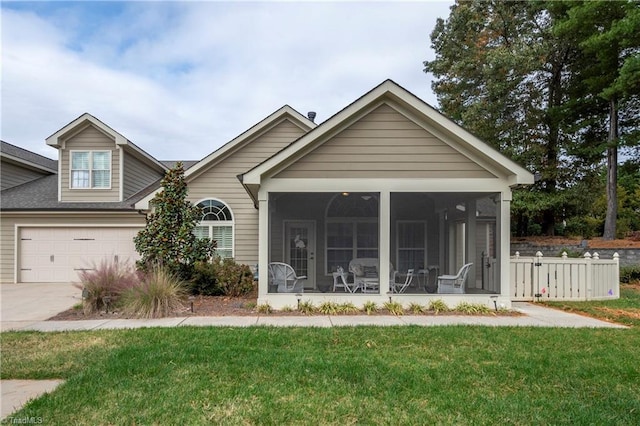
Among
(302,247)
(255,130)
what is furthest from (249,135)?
(302,247)

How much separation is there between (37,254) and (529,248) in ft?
63.9

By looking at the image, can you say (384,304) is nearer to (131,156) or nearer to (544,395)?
(544,395)

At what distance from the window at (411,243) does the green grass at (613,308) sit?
369 cm

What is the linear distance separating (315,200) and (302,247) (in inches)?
63.6

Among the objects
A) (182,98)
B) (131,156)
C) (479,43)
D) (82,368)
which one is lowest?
(82,368)

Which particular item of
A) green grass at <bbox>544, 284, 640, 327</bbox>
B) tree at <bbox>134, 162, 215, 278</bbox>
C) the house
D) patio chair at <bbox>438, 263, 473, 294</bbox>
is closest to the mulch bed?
the house

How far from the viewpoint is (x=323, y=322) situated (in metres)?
6.94

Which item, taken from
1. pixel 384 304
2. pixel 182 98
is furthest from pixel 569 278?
pixel 182 98

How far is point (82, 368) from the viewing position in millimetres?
4512

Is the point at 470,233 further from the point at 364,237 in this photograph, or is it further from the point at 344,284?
the point at 344,284

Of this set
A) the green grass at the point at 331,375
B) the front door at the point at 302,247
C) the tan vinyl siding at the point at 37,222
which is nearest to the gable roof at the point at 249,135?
the tan vinyl siding at the point at 37,222

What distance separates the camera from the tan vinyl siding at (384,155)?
27.0ft

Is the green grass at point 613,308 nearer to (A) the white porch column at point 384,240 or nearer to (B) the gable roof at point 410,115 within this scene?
(B) the gable roof at point 410,115

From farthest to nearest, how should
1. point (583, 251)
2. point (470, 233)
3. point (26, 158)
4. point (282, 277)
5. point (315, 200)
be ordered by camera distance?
1. point (26, 158)
2. point (583, 251)
3. point (315, 200)
4. point (470, 233)
5. point (282, 277)
